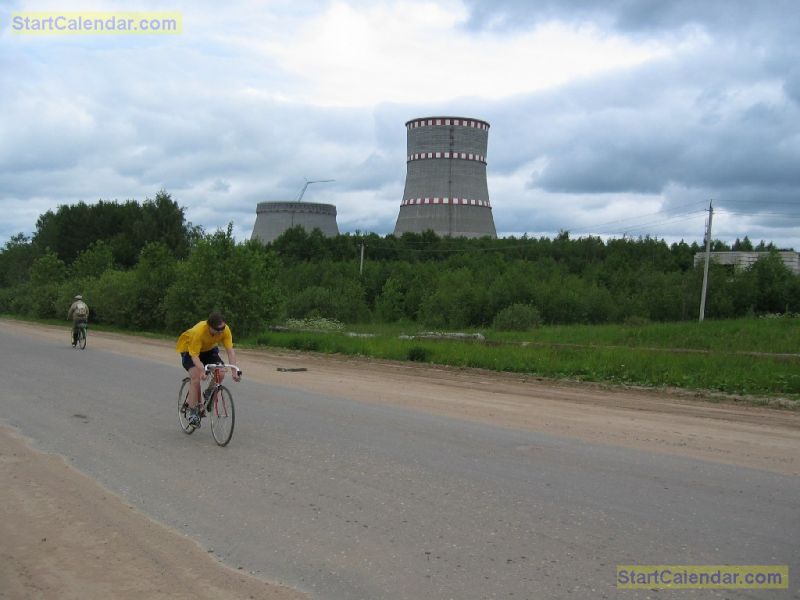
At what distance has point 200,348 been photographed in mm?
8969

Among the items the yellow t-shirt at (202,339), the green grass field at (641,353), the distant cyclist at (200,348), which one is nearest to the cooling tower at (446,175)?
the green grass field at (641,353)

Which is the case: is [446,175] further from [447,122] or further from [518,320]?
[518,320]

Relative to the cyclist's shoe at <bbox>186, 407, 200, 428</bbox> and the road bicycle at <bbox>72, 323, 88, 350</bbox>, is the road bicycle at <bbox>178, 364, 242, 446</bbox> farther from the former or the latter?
the road bicycle at <bbox>72, 323, 88, 350</bbox>

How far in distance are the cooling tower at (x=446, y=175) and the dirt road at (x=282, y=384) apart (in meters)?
28.3

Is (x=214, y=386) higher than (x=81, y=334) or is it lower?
higher

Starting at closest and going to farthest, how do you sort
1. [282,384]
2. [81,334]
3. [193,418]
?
[193,418] < [282,384] < [81,334]

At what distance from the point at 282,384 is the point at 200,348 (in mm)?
6191

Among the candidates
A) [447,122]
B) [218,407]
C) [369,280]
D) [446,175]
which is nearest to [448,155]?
[446,175]

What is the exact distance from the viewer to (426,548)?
5.22m

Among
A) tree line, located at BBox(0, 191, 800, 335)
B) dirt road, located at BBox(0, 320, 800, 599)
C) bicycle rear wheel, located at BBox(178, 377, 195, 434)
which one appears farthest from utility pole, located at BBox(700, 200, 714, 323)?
bicycle rear wheel, located at BBox(178, 377, 195, 434)

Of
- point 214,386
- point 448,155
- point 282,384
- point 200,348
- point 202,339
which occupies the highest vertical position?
point 448,155

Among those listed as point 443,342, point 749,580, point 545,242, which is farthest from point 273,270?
point 545,242

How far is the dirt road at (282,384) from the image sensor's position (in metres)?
4.85

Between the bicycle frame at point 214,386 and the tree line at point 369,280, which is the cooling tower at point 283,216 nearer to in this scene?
the tree line at point 369,280
